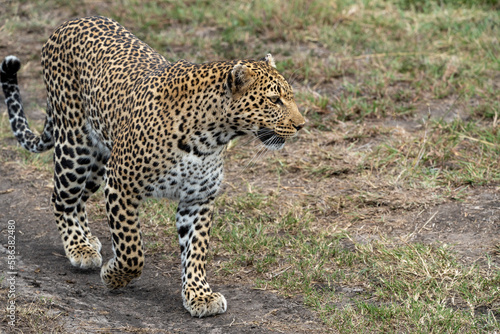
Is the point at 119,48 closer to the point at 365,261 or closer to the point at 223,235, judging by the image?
the point at 223,235

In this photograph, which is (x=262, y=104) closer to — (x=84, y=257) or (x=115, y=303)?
(x=115, y=303)

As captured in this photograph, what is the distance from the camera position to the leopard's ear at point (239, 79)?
4.92m

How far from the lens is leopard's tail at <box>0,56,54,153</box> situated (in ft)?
21.8

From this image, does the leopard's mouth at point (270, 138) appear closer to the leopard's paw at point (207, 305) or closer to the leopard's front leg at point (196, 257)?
the leopard's front leg at point (196, 257)

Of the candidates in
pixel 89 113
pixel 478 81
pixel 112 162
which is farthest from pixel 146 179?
pixel 478 81

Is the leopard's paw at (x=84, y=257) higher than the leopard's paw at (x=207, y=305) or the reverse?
the reverse

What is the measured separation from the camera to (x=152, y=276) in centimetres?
617

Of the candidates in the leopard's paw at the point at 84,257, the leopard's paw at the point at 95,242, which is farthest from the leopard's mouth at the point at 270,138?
the leopard's paw at the point at 95,242

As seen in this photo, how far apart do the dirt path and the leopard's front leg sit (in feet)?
0.38

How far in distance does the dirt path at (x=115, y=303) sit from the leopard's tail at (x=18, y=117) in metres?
0.85

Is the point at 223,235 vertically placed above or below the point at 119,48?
below

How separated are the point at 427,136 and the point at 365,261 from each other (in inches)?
97.0

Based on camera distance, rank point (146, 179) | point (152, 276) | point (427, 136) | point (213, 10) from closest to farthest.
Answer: point (146, 179), point (152, 276), point (427, 136), point (213, 10)

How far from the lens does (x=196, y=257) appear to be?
5566 millimetres
